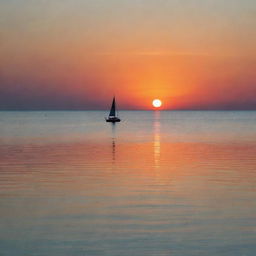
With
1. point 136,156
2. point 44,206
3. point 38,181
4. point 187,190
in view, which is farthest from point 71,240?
point 136,156

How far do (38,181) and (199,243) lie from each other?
11.9 m

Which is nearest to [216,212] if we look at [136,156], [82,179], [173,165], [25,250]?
[25,250]

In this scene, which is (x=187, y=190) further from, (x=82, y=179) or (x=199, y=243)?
(x=199, y=243)

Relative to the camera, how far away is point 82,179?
80.3ft

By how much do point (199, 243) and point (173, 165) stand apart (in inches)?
704

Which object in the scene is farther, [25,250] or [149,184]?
[149,184]

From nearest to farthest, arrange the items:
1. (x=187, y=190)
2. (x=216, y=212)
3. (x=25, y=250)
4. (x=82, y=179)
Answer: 1. (x=25, y=250)
2. (x=216, y=212)
3. (x=187, y=190)
4. (x=82, y=179)

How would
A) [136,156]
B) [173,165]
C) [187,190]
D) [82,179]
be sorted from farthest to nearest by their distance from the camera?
[136,156] < [173,165] < [82,179] < [187,190]

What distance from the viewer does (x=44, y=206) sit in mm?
17734

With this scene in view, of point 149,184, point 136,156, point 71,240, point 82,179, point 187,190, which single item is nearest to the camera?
point 71,240

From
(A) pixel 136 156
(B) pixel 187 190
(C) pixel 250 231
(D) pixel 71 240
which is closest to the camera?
(D) pixel 71 240

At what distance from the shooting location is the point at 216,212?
16.8 meters

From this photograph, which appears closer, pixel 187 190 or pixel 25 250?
pixel 25 250

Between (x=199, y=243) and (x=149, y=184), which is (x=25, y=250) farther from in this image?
(x=149, y=184)
